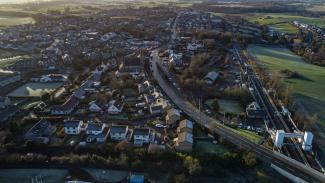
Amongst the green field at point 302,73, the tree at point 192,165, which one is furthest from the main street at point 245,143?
the green field at point 302,73

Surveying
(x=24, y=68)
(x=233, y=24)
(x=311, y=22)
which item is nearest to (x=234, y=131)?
(x=24, y=68)

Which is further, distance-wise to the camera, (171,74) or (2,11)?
(2,11)

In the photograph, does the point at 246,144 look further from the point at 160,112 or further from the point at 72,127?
the point at 72,127

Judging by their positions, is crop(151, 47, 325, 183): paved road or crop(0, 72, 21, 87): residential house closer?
crop(151, 47, 325, 183): paved road

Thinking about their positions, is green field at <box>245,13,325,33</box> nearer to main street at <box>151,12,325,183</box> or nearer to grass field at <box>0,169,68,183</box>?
main street at <box>151,12,325,183</box>

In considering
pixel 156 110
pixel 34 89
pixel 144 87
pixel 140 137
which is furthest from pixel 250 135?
pixel 34 89

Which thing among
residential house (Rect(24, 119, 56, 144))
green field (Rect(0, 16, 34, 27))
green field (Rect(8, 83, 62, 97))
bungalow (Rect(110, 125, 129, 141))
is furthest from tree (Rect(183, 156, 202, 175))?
green field (Rect(0, 16, 34, 27))

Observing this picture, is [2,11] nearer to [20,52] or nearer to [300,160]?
[20,52]
